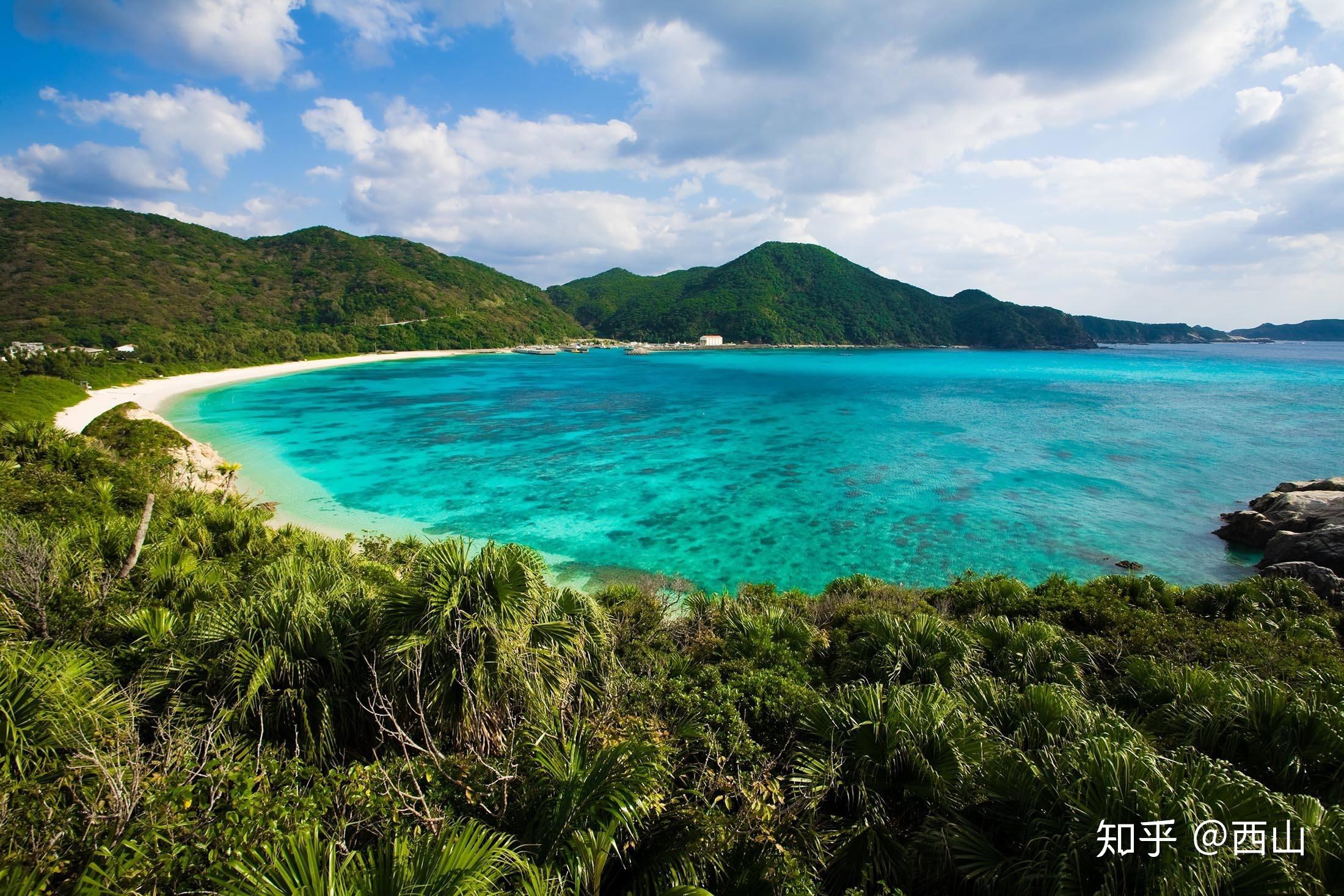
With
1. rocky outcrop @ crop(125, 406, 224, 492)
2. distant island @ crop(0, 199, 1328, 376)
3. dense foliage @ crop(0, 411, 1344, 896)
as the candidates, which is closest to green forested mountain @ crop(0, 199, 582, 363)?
distant island @ crop(0, 199, 1328, 376)

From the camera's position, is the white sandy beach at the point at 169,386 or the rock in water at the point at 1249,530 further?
the white sandy beach at the point at 169,386

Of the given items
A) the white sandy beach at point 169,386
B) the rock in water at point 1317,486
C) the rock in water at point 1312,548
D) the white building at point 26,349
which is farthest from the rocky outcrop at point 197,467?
the rock in water at point 1317,486

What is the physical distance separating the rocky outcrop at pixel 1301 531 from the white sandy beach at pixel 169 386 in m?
48.6

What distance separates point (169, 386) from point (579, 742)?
257ft

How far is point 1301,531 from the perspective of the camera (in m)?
19.7

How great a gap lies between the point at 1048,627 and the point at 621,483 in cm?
2265

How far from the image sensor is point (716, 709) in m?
6.84

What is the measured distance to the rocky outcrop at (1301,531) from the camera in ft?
52.9

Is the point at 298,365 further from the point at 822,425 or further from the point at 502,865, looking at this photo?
the point at 502,865

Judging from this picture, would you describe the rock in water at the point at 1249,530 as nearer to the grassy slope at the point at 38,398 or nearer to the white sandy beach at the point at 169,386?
the white sandy beach at the point at 169,386

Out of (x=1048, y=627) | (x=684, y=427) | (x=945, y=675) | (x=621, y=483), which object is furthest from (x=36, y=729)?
(x=684, y=427)

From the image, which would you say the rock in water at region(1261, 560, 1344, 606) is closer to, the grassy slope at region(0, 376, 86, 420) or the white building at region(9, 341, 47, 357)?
the grassy slope at region(0, 376, 86, 420)

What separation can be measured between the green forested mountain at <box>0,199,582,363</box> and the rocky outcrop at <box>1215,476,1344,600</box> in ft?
343

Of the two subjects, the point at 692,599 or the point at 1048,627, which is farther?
the point at 692,599
